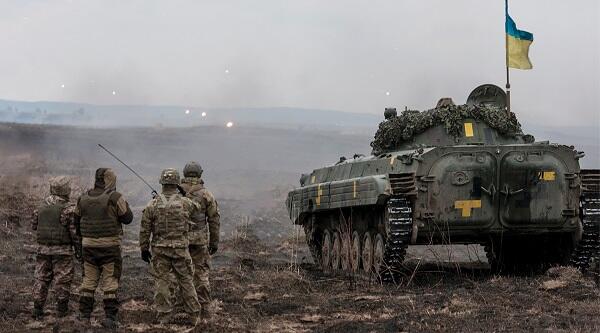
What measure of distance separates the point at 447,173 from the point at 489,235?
5.50ft

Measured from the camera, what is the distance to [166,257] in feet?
33.7

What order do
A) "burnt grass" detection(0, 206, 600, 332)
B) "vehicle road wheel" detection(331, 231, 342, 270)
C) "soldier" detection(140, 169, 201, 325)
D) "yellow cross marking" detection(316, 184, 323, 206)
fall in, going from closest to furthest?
"burnt grass" detection(0, 206, 600, 332), "soldier" detection(140, 169, 201, 325), "yellow cross marking" detection(316, 184, 323, 206), "vehicle road wheel" detection(331, 231, 342, 270)

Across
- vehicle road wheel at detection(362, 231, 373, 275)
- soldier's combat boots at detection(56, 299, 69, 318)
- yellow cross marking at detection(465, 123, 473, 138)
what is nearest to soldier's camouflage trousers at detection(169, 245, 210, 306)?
soldier's combat boots at detection(56, 299, 69, 318)

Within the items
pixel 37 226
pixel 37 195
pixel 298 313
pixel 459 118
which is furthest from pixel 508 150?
pixel 37 195

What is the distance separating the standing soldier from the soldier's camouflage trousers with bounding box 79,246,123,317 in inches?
41.9

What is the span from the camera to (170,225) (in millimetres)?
10180

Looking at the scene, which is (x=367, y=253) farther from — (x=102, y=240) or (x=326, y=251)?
(x=102, y=240)

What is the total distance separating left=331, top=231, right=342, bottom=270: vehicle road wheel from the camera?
18.2m

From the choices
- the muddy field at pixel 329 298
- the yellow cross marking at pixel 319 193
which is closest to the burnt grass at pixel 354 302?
the muddy field at pixel 329 298

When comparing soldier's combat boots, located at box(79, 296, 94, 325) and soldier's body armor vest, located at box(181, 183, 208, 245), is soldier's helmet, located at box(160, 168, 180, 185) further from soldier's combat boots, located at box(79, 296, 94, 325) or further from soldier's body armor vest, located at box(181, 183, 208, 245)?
soldier's combat boots, located at box(79, 296, 94, 325)

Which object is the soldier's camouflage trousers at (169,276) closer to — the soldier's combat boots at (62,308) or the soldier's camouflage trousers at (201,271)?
the soldier's camouflage trousers at (201,271)

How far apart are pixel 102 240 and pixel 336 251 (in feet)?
28.7

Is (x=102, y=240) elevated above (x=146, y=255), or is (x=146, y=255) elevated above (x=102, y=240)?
(x=102, y=240)

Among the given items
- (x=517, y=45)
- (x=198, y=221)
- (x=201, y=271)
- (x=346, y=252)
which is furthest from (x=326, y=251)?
(x=198, y=221)
